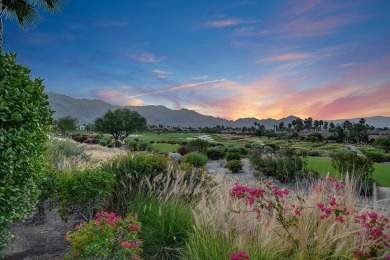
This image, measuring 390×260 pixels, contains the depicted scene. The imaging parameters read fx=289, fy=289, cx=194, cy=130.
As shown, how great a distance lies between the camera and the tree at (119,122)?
5531cm

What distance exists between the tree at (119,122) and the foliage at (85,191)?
158 feet

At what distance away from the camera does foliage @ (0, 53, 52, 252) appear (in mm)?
4168

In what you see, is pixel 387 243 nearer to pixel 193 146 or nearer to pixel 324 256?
pixel 324 256

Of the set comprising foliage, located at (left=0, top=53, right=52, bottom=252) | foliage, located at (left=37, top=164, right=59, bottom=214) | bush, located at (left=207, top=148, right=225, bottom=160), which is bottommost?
bush, located at (left=207, top=148, right=225, bottom=160)

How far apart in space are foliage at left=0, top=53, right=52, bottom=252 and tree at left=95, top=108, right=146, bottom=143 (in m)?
50.5

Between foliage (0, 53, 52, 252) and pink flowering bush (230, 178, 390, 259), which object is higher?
foliage (0, 53, 52, 252)

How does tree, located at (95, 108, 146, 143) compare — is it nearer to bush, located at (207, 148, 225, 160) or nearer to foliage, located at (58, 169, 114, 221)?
bush, located at (207, 148, 225, 160)

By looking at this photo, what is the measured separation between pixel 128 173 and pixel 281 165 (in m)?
13.4

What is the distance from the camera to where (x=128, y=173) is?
8.28m

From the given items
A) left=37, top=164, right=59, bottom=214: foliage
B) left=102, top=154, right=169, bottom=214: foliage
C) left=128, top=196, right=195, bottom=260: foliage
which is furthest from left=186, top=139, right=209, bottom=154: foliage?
left=128, top=196, right=195, bottom=260: foliage

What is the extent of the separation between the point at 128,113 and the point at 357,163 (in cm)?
4763

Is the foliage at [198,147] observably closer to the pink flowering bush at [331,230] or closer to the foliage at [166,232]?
the foliage at [166,232]

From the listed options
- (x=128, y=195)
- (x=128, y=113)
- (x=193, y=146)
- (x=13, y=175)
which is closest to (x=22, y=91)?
(x=13, y=175)

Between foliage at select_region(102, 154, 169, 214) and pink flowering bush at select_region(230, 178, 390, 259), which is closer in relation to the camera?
pink flowering bush at select_region(230, 178, 390, 259)
